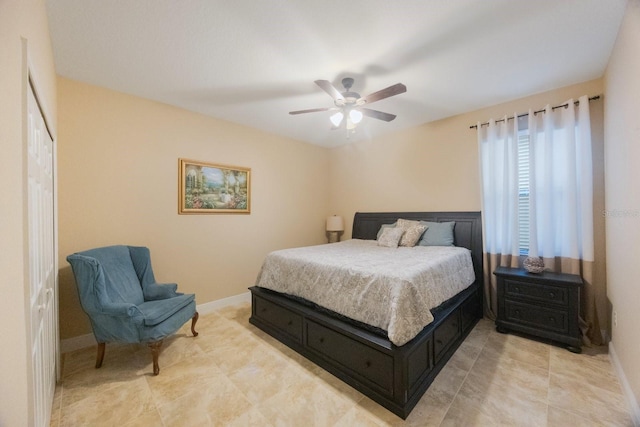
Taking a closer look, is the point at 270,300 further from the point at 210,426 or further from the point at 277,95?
the point at 277,95

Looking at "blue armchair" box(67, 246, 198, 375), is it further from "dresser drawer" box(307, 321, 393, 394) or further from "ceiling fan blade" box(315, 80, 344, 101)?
"ceiling fan blade" box(315, 80, 344, 101)

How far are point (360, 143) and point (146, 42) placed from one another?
340 centimetres

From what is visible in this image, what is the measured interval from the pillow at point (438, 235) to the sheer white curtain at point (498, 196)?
1.31 ft

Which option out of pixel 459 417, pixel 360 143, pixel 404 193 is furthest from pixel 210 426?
pixel 360 143

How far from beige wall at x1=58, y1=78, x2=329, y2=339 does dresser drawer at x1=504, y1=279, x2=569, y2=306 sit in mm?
3114

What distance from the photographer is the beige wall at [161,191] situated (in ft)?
8.23

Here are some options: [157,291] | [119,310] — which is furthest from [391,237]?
[119,310]

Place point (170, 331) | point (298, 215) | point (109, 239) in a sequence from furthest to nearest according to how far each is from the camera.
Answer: point (298, 215) < point (109, 239) < point (170, 331)

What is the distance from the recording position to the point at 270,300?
2738 mm

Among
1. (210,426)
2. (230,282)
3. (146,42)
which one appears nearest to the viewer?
(210,426)

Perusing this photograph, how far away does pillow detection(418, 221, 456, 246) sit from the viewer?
3259 millimetres

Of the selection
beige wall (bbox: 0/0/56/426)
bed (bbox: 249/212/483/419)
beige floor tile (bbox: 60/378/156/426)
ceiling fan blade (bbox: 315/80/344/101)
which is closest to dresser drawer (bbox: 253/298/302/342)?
bed (bbox: 249/212/483/419)

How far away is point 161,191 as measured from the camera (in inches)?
121

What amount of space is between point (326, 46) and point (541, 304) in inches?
126
